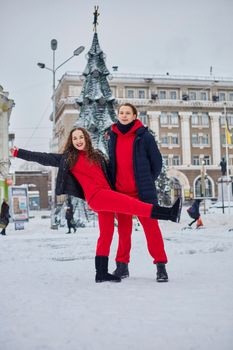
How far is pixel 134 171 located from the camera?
4395 millimetres

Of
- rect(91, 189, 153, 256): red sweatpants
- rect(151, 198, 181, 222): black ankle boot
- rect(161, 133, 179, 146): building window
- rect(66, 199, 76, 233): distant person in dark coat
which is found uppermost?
rect(161, 133, 179, 146): building window

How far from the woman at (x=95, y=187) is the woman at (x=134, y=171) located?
20 cm

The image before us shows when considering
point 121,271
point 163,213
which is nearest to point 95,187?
point 163,213

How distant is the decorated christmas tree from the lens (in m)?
17.9

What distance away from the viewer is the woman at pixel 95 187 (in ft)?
13.4

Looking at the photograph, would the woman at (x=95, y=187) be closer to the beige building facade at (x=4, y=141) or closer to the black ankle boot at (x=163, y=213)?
the black ankle boot at (x=163, y=213)

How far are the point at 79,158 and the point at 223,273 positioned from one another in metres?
2.02

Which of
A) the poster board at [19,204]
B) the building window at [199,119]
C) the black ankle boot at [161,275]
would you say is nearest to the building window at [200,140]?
the building window at [199,119]

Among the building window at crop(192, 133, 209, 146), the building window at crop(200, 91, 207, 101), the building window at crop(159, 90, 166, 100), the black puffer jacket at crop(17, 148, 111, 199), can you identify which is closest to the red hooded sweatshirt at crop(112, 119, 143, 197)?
the black puffer jacket at crop(17, 148, 111, 199)

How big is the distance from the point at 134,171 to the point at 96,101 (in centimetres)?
1425

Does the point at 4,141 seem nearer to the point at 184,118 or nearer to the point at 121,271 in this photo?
the point at 121,271

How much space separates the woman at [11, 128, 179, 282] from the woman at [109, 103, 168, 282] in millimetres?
197

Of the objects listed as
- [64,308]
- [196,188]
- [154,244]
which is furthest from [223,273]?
[196,188]

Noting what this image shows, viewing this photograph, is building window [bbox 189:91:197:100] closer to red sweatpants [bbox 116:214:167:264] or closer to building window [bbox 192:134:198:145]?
building window [bbox 192:134:198:145]
